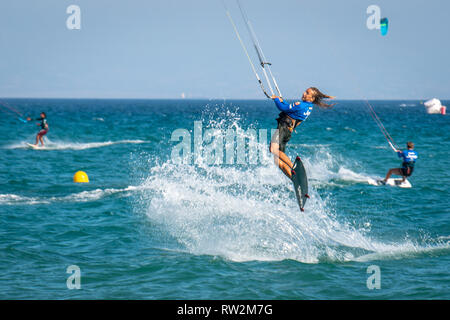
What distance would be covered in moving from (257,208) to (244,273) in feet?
11.4

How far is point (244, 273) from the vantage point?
11.5 meters

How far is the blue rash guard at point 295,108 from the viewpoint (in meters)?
11.1

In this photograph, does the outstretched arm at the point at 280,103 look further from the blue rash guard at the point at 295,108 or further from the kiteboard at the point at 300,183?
the kiteboard at the point at 300,183

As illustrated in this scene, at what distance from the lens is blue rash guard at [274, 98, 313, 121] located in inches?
435

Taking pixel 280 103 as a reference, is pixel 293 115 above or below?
below

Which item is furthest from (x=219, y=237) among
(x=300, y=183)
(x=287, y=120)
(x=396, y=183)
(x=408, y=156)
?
(x=396, y=183)

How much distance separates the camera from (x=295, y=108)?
11.2 metres
